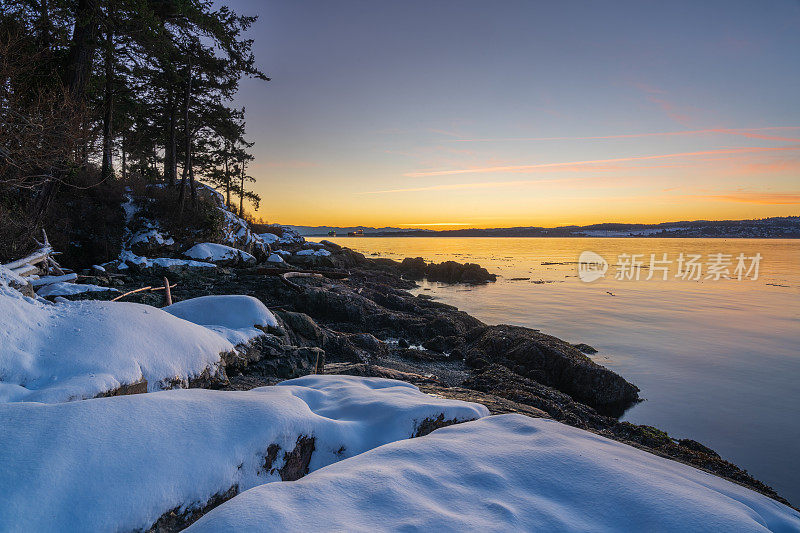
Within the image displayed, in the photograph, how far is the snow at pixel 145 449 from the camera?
190cm

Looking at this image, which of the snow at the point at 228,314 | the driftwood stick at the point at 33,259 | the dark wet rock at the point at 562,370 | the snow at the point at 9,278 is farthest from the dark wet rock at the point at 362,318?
the snow at the point at 9,278

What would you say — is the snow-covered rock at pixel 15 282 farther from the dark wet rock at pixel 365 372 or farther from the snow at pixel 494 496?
the snow at pixel 494 496

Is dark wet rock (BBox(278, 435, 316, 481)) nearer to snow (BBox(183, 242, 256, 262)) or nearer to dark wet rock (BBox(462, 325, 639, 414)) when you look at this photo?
dark wet rock (BBox(462, 325, 639, 414))

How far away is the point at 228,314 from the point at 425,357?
17.9 ft

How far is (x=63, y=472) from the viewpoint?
198 centimetres

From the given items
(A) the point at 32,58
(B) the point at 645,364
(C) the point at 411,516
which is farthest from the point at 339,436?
(B) the point at 645,364

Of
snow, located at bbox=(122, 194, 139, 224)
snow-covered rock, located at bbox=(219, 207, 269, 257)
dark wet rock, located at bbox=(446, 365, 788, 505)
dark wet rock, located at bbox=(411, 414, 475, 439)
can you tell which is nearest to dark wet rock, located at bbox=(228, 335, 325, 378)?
dark wet rock, located at bbox=(446, 365, 788, 505)

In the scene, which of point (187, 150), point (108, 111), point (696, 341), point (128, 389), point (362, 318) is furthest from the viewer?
point (187, 150)

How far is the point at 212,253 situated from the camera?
16328mm

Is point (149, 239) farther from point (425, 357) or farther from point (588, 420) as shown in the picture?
point (588, 420)

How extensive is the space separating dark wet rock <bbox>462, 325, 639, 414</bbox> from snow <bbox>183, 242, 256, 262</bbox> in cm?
1243

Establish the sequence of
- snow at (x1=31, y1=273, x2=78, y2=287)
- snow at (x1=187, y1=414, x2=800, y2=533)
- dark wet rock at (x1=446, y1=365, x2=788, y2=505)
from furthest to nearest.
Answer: snow at (x1=31, y1=273, x2=78, y2=287) → dark wet rock at (x1=446, y1=365, x2=788, y2=505) → snow at (x1=187, y1=414, x2=800, y2=533)

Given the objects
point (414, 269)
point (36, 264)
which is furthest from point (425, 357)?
point (414, 269)

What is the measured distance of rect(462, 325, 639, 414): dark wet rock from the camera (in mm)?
8625
